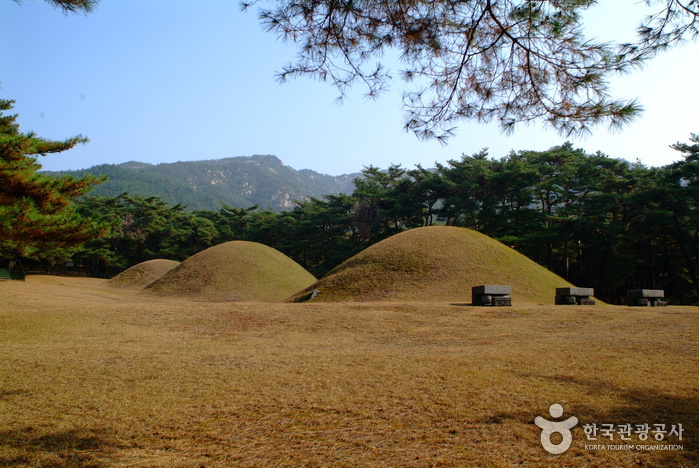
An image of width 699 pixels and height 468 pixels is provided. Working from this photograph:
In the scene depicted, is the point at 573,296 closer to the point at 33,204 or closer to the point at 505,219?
the point at 33,204

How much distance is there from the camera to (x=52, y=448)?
3.61 metres

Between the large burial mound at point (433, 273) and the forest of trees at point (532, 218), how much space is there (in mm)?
10125

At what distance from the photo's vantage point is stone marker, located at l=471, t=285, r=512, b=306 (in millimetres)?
13891

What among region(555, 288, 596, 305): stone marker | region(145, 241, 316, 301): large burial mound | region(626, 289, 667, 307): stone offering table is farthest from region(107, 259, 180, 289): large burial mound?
region(626, 289, 667, 307): stone offering table

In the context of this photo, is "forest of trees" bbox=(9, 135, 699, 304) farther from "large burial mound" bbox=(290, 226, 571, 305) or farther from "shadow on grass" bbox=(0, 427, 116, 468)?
"shadow on grass" bbox=(0, 427, 116, 468)

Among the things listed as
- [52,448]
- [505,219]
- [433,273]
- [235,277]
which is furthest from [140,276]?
[52,448]

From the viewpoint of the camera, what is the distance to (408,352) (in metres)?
7.66

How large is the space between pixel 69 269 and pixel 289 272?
108 feet

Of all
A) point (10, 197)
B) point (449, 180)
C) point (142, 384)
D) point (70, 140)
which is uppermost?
point (449, 180)

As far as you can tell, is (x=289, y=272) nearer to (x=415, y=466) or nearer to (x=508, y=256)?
(x=508, y=256)

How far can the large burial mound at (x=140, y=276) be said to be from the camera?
3284cm

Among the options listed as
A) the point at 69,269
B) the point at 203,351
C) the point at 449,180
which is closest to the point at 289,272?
the point at 449,180
